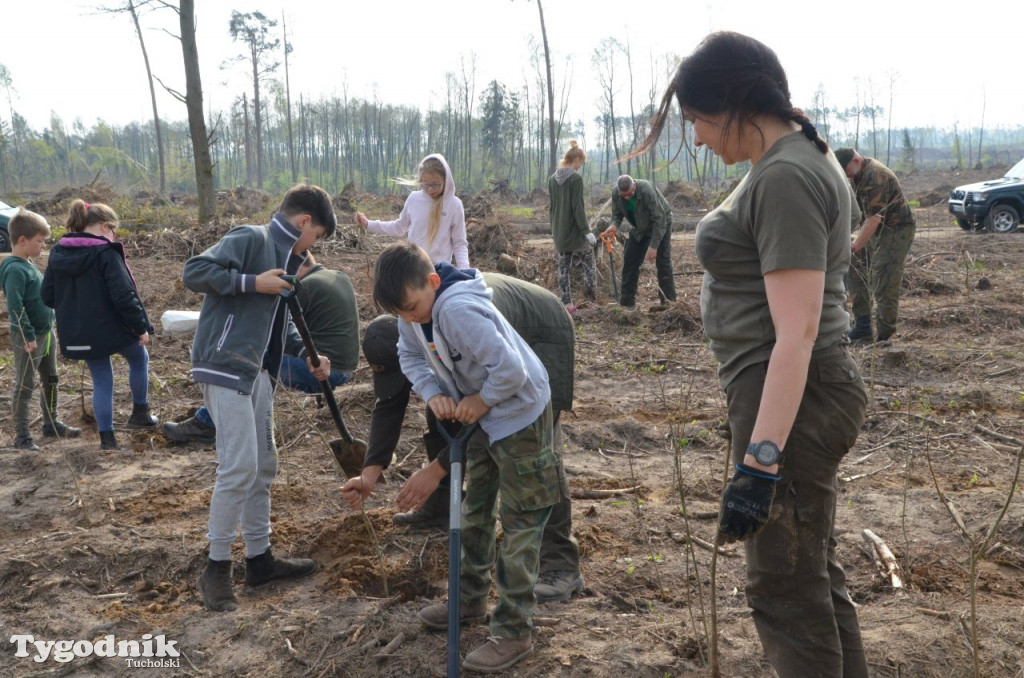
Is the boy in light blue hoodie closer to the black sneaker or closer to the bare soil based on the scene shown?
the bare soil

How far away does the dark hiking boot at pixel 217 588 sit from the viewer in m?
3.30

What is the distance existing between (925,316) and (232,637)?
327 inches

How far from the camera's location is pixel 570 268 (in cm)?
1018

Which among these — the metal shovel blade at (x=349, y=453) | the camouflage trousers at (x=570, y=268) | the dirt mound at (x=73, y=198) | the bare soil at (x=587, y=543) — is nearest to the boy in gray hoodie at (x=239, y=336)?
the bare soil at (x=587, y=543)

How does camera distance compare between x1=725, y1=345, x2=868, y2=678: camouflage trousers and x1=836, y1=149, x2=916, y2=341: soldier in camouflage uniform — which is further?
x1=836, y1=149, x2=916, y2=341: soldier in camouflage uniform

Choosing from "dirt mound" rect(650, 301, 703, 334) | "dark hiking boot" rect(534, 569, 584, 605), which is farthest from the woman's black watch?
"dirt mound" rect(650, 301, 703, 334)

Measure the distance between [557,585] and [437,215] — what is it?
9.72 feet

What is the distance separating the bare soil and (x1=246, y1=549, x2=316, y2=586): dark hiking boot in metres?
0.06

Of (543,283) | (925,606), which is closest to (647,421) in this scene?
(925,606)

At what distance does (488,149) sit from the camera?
53.0m

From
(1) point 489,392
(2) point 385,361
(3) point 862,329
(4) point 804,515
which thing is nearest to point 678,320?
(3) point 862,329

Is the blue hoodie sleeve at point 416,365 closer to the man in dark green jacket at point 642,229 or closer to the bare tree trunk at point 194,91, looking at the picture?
the man in dark green jacket at point 642,229

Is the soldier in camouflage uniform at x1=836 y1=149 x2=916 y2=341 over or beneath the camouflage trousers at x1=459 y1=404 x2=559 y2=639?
over

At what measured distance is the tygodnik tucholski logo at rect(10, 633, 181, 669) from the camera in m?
3.01
